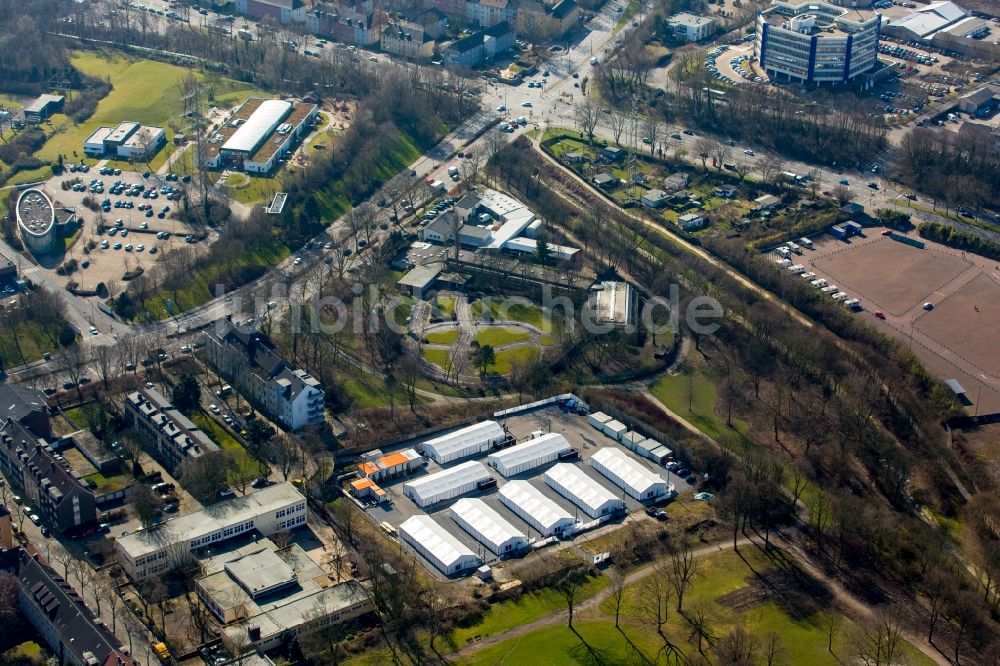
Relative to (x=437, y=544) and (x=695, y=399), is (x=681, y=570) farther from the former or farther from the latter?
(x=695, y=399)

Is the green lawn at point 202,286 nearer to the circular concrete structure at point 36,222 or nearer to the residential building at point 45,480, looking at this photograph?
the circular concrete structure at point 36,222

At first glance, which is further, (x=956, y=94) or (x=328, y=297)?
(x=956, y=94)

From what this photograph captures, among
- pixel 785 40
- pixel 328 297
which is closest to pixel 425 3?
pixel 785 40

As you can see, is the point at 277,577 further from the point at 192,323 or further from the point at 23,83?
the point at 23,83

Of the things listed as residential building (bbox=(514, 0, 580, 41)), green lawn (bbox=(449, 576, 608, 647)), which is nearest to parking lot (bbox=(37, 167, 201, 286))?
green lawn (bbox=(449, 576, 608, 647))

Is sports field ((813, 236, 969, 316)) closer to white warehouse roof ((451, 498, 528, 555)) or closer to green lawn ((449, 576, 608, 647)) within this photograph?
white warehouse roof ((451, 498, 528, 555))

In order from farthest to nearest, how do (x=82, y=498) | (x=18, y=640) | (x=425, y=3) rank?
(x=425, y=3)
(x=82, y=498)
(x=18, y=640)
